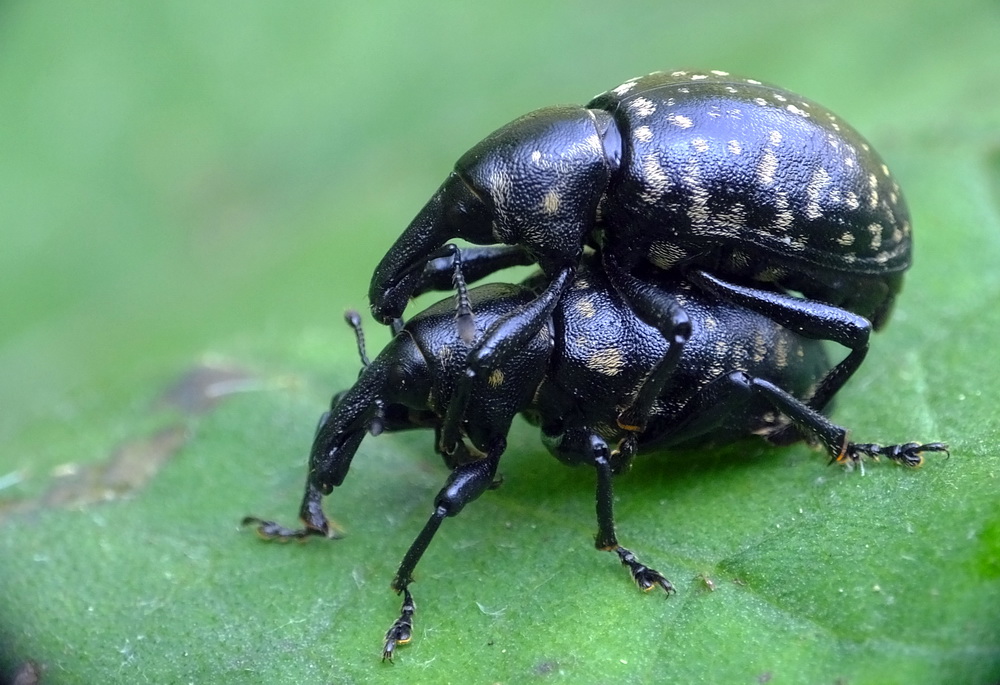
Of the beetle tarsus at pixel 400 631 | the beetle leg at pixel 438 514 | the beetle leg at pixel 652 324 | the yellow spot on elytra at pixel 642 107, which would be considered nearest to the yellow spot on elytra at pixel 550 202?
the beetle leg at pixel 652 324

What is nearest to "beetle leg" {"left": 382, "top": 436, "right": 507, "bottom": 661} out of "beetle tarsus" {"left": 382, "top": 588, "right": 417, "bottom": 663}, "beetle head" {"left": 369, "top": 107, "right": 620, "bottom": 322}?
"beetle tarsus" {"left": 382, "top": 588, "right": 417, "bottom": 663}

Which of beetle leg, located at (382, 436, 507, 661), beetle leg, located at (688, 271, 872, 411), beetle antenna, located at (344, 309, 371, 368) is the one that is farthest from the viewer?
beetle antenna, located at (344, 309, 371, 368)

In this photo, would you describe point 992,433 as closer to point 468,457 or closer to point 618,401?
point 618,401

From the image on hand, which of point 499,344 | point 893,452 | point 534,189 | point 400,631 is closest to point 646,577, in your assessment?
point 400,631

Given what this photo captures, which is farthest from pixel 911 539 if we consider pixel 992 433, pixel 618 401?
pixel 618 401

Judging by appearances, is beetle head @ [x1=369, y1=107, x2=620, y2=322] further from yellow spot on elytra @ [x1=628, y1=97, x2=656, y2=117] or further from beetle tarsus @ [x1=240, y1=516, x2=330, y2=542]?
beetle tarsus @ [x1=240, y1=516, x2=330, y2=542]

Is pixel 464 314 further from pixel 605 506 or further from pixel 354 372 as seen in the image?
pixel 354 372
